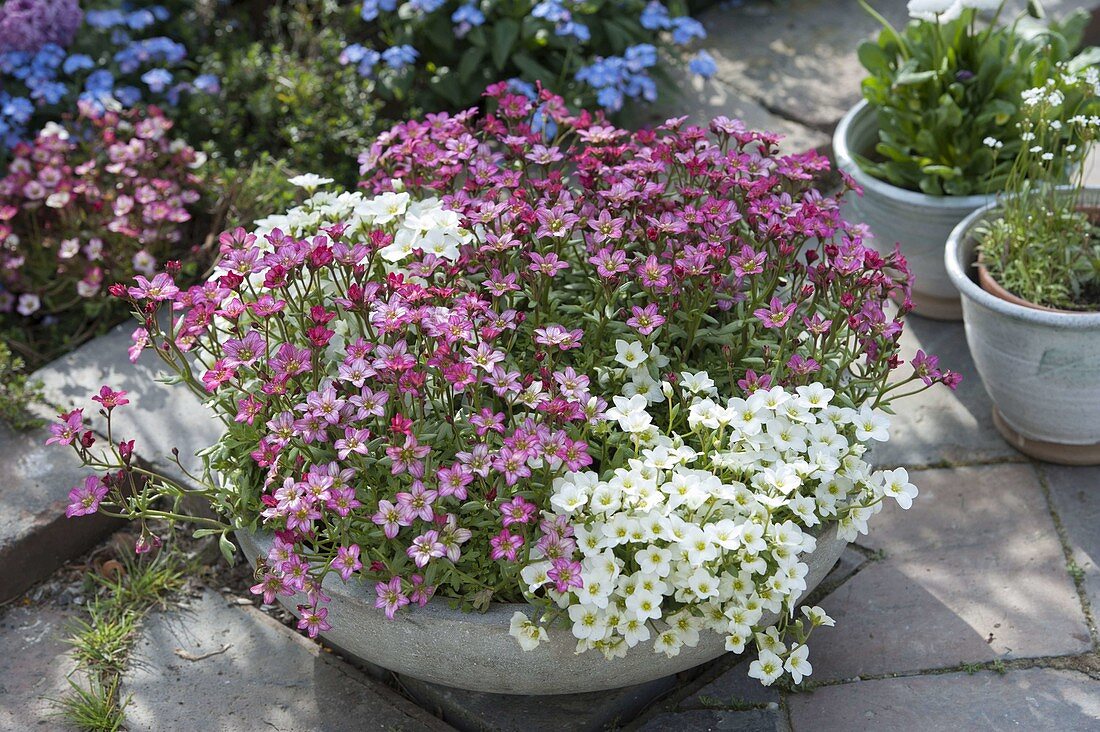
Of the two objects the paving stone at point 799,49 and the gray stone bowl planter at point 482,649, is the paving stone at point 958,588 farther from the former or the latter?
the paving stone at point 799,49

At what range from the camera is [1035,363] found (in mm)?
2674

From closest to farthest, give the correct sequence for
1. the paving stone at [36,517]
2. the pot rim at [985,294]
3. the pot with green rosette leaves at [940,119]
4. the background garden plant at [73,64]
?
1. the pot rim at [985,294]
2. the paving stone at [36,517]
3. the pot with green rosette leaves at [940,119]
4. the background garden plant at [73,64]

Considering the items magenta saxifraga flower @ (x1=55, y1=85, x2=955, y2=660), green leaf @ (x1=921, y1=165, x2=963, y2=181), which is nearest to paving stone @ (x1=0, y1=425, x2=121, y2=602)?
magenta saxifraga flower @ (x1=55, y1=85, x2=955, y2=660)

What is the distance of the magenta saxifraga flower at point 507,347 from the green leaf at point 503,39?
1.11 m

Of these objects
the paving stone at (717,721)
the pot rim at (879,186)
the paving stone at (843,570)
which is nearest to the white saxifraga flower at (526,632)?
the paving stone at (717,721)

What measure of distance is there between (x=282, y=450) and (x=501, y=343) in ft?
1.57

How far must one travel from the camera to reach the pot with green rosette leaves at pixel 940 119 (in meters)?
3.05

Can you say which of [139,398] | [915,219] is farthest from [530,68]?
[139,398]

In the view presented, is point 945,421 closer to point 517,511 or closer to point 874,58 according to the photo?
point 874,58

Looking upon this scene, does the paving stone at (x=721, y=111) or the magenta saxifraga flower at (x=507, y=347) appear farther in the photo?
the paving stone at (x=721, y=111)

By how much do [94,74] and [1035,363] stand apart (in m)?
2.96

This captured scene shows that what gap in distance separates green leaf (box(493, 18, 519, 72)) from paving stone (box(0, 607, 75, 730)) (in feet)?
6.74

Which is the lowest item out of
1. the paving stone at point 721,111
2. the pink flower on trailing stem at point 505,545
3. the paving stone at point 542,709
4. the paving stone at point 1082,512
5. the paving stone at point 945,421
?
the paving stone at point 945,421

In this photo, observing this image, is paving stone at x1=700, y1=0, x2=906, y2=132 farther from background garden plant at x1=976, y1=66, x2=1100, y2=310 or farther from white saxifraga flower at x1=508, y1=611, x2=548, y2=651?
white saxifraga flower at x1=508, y1=611, x2=548, y2=651
